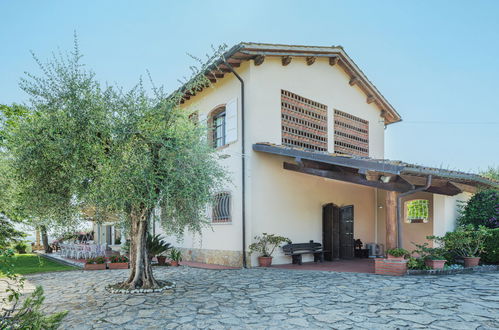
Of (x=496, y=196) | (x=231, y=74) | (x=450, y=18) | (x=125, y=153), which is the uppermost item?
(x=450, y=18)

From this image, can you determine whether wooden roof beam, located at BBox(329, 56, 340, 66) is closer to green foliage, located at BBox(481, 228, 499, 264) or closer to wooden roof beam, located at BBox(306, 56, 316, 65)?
wooden roof beam, located at BBox(306, 56, 316, 65)

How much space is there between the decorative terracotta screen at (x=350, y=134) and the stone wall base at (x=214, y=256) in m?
5.50

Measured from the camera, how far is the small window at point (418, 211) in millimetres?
13175

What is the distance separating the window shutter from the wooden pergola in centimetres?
114

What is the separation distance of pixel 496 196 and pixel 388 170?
5708 mm

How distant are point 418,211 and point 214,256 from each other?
25.1ft

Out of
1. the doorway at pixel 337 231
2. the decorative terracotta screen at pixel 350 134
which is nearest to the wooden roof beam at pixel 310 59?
the decorative terracotta screen at pixel 350 134

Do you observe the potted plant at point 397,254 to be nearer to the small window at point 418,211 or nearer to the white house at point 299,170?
the white house at point 299,170

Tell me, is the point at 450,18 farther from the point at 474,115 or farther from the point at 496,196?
the point at 496,196

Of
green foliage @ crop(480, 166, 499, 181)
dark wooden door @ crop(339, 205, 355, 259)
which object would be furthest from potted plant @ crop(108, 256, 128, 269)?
green foliage @ crop(480, 166, 499, 181)

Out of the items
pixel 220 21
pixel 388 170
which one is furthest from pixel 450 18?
pixel 388 170

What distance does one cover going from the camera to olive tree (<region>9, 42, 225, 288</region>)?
6348mm

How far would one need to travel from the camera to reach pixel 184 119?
7.50 metres

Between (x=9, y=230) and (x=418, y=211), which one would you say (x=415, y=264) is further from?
(x=9, y=230)
